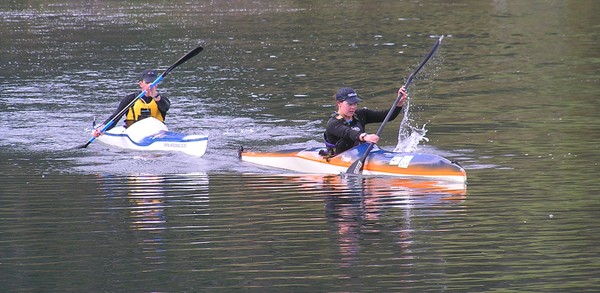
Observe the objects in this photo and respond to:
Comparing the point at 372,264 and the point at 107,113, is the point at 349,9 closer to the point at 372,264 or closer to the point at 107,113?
the point at 107,113

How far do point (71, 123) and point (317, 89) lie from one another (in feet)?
23.3

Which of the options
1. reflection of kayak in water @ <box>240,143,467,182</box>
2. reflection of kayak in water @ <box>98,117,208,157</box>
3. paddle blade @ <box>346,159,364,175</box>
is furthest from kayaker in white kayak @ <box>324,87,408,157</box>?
reflection of kayak in water @ <box>98,117,208,157</box>

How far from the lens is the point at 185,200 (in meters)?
15.7

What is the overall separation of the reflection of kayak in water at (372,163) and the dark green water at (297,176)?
30 cm

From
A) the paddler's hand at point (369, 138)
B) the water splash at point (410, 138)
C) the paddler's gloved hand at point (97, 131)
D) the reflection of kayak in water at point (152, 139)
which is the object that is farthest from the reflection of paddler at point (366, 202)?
the paddler's gloved hand at point (97, 131)

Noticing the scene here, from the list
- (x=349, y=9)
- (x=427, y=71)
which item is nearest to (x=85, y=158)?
(x=427, y=71)

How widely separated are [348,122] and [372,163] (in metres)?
0.88

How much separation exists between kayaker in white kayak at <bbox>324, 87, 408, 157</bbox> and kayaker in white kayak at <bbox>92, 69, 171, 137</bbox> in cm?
447

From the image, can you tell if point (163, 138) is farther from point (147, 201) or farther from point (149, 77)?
point (147, 201)

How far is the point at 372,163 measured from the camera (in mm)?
17469

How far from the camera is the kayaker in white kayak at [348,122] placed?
17.7m

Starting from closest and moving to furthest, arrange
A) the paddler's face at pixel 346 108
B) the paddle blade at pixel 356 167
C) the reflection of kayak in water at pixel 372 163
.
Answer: the reflection of kayak in water at pixel 372 163, the paddle blade at pixel 356 167, the paddler's face at pixel 346 108

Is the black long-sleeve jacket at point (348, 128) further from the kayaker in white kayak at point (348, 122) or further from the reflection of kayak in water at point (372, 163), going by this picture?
the reflection of kayak in water at point (372, 163)

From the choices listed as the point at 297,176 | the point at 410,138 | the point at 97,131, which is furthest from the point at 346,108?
the point at 97,131
